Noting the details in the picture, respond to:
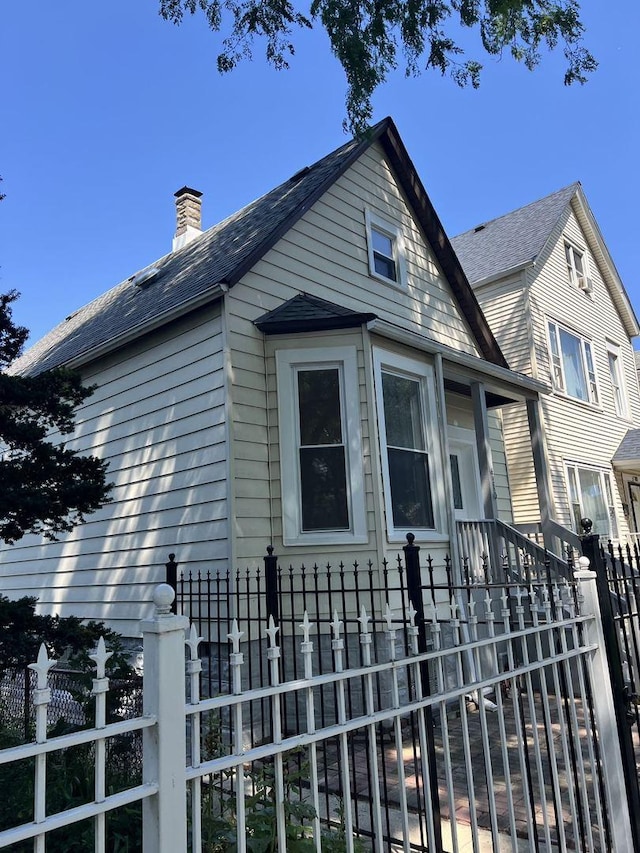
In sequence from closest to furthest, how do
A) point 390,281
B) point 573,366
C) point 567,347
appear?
point 390,281 → point 567,347 → point 573,366

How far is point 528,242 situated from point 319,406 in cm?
1184

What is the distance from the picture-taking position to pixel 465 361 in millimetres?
9633

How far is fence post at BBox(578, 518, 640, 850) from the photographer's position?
12.5 ft

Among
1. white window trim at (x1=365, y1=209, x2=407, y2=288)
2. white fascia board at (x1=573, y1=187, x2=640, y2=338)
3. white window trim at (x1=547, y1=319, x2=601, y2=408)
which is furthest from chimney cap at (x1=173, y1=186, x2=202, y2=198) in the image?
white fascia board at (x1=573, y1=187, x2=640, y2=338)

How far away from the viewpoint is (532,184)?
2145cm

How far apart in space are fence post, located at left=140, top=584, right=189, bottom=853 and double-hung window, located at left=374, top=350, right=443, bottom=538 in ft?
20.8

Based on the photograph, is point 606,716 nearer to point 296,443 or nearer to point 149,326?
point 296,443

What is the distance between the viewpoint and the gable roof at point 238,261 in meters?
8.50

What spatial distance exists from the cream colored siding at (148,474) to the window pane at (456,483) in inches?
218

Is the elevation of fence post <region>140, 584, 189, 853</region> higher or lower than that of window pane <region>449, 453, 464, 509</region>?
lower

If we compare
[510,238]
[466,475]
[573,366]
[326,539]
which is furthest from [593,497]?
[326,539]

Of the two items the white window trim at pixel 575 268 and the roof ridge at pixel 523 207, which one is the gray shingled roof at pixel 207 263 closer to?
the white window trim at pixel 575 268

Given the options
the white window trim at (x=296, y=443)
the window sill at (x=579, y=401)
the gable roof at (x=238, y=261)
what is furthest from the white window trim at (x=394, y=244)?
the window sill at (x=579, y=401)

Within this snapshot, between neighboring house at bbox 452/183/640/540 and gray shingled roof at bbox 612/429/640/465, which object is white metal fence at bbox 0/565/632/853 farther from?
gray shingled roof at bbox 612/429/640/465
